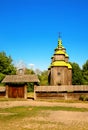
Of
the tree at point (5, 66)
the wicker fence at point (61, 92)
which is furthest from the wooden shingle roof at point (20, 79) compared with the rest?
the tree at point (5, 66)

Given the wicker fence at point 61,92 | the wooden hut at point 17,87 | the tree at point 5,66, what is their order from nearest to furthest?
the wicker fence at point 61,92 → the wooden hut at point 17,87 → the tree at point 5,66

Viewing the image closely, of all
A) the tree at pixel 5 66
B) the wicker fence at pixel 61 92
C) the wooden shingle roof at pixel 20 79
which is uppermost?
the tree at pixel 5 66

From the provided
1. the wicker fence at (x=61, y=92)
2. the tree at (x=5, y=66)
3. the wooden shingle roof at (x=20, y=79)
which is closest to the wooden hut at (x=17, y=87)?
the wooden shingle roof at (x=20, y=79)

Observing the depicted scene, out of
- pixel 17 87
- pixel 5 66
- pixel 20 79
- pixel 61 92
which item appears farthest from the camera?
pixel 5 66

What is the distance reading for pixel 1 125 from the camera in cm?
2206

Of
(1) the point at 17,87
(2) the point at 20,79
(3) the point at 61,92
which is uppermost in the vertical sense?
(2) the point at 20,79

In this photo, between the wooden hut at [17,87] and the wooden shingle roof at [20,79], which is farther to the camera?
the wooden shingle roof at [20,79]

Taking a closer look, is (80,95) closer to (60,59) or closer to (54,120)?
(60,59)

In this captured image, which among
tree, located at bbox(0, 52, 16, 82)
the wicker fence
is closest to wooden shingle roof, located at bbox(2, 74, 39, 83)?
the wicker fence

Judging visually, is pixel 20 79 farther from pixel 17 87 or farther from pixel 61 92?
pixel 61 92

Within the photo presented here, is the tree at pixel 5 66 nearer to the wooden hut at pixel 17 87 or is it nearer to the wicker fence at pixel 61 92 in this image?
the wooden hut at pixel 17 87

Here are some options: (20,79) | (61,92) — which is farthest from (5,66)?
(61,92)

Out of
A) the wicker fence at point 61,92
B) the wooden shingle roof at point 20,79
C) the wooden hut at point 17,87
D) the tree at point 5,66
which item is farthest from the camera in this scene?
the tree at point 5,66

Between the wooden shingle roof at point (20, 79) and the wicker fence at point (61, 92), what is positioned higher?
the wooden shingle roof at point (20, 79)
